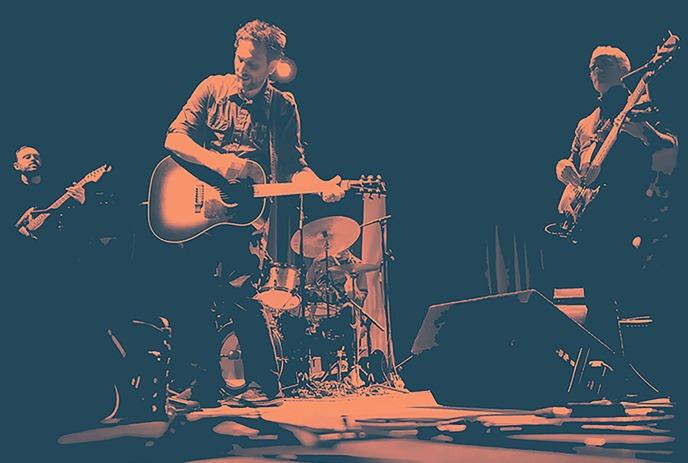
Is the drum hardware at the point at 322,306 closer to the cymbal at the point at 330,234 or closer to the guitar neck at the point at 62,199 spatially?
the cymbal at the point at 330,234

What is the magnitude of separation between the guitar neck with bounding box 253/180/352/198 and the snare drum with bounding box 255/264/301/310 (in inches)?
36.1

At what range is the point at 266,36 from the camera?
411 centimetres

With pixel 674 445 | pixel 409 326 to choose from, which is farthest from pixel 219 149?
pixel 674 445

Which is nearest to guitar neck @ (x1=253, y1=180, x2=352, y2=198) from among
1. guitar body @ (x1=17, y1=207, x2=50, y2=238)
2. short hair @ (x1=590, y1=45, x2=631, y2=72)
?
guitar body @ (x1=17, y1=207, x2=50, y2=238)

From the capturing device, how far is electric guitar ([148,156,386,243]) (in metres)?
3.96

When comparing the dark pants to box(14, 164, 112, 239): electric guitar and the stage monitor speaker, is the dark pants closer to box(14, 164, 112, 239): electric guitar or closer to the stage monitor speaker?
box(14, 164, 112, 239): electric guitar

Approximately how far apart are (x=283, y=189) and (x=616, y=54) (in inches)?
78.9

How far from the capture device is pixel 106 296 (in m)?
3.67

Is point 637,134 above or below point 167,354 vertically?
above

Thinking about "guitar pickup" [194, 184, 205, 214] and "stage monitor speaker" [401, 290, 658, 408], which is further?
"guitar pickup" [194, 184, 205, 214]

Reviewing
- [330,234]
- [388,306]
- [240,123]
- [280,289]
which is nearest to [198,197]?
[240,123]

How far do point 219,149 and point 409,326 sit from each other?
1916 millimetres

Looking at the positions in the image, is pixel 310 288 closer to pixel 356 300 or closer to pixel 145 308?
pixel 356 300

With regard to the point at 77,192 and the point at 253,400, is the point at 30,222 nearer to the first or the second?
the point at 77,192
